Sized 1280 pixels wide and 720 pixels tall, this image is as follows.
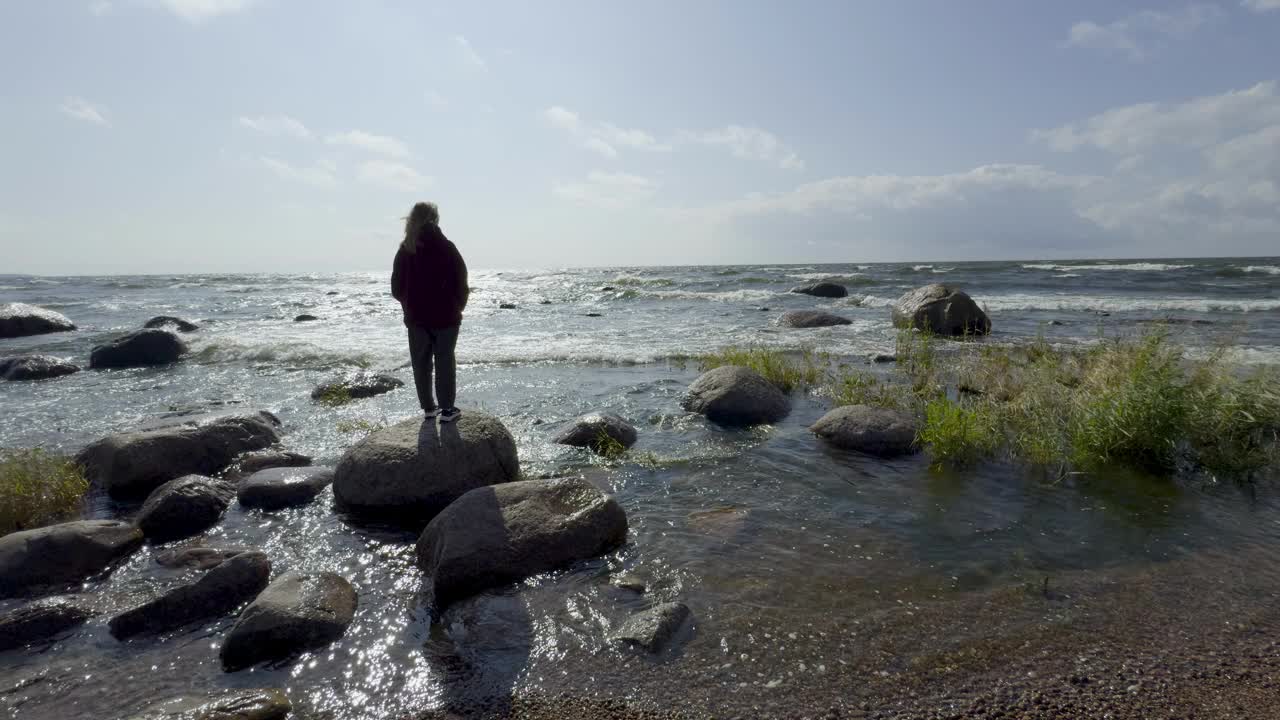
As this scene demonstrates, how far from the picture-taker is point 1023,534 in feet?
17.1

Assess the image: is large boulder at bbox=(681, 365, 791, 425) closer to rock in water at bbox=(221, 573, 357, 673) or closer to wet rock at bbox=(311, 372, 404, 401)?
wet rock at bbox=(311, 372, 404, 401)

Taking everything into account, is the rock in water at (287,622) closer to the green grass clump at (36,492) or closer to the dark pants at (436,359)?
the dark pants at (436,359)

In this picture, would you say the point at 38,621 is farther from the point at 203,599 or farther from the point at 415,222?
the point at 415,222

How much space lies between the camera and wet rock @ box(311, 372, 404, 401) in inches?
426

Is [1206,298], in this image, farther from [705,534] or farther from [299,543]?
[299,543]

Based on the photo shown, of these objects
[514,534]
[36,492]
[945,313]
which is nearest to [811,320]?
[945,313]

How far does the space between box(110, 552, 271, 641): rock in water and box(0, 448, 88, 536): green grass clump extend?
2735 millimetres

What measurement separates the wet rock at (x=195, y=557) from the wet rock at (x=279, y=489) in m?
0.94

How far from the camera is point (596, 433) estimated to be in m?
7.97

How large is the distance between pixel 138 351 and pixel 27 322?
33.6 feet

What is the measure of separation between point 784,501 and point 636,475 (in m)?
1.61

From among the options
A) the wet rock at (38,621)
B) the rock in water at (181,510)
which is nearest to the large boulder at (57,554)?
the rock in water at (181,510)

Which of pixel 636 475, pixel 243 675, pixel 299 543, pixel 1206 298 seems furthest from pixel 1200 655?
pixel 1206 298

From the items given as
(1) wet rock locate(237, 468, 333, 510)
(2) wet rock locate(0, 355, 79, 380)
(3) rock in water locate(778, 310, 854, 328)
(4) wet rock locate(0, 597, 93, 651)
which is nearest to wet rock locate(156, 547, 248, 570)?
(4) wet rock locate(0, 597, 93, 651)
